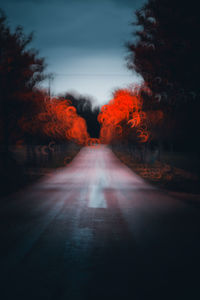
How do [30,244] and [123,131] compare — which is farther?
[123,131]

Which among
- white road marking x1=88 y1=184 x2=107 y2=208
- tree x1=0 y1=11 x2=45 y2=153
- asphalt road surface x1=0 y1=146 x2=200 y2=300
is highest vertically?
tree x1=0 y1=11 x2=45 y2=153

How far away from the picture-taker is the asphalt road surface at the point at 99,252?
3.92 meters

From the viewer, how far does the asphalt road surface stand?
3924mm

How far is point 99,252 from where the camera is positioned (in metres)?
5.42

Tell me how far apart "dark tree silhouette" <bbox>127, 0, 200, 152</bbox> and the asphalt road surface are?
755 cm

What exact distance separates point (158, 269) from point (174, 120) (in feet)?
44.4

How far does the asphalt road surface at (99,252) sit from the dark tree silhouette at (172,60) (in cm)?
755

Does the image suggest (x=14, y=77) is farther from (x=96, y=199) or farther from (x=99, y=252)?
(x=99, y=252)

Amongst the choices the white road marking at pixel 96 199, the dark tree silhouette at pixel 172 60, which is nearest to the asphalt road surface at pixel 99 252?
the white road marking at pixel 96 199

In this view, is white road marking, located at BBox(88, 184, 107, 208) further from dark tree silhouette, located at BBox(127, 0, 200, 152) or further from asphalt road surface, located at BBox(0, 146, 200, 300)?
dark tree silhouette, located at BBox(127, 0, 200, 152)

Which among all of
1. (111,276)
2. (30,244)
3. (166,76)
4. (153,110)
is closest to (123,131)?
(153,110)

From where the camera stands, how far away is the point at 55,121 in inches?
918

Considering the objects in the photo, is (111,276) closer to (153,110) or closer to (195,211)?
(195,211)

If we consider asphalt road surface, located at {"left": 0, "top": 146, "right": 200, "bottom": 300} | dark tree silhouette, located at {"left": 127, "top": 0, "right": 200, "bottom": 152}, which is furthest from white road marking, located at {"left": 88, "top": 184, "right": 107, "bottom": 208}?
dark tree silhouette, located at {"left": 127, "top": 0, "right": 200, "bottom": 152}
